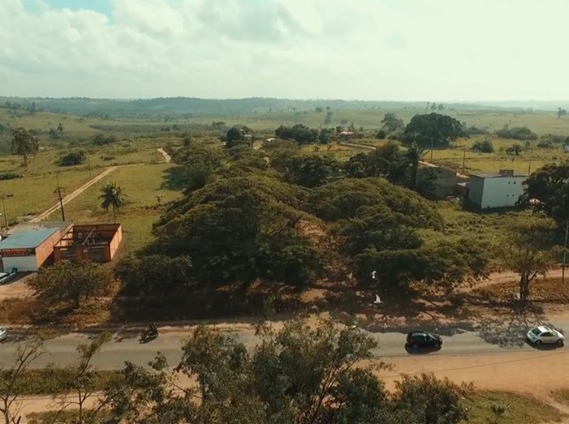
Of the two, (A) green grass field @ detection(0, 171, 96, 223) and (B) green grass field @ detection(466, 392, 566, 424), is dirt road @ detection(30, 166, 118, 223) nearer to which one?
(A) green grass field @ detection(0, 171, 96, 223)

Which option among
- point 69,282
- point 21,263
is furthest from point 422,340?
point 21,263

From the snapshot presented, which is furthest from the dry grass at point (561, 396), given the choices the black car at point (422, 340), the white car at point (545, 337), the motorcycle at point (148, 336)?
the motorcycle at point (148, 336)

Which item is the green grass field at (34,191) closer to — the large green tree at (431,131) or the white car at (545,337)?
the white car at (545,337)

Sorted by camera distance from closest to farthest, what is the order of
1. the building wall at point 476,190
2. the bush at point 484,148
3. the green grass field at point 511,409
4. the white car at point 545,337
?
the green grass field at point 511,409 < the white car at point 545,337 < the building wall at point 476,190 < the bush at point 484,148

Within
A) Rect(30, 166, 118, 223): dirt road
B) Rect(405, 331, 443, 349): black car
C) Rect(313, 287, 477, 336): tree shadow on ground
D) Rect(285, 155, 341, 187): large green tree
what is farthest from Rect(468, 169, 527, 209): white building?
Rect(30, 166, 118, 223): dirt road

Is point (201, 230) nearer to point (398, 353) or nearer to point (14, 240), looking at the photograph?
point (398, 353)

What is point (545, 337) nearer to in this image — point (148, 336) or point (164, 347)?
point (164, 347)
